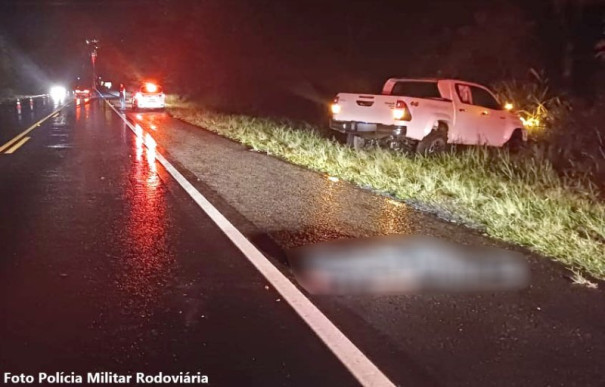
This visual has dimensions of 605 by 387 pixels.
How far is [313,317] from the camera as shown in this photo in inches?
205

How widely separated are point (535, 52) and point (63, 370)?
21.2 metres

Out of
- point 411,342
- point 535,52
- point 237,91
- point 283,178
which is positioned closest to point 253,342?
point 411,342

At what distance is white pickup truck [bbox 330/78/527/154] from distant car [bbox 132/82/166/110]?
21971 millimetres

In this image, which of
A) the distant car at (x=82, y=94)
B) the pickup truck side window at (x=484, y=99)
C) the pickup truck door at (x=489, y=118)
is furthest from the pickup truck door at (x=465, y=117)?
the distant car at (x=82, y=94)

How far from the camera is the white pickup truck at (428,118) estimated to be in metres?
13.6

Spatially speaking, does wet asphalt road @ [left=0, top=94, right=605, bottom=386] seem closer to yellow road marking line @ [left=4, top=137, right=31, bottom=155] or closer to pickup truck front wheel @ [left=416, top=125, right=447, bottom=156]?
pickup truck front wheel @ [left=416, top=125, right=447, bottom=156]

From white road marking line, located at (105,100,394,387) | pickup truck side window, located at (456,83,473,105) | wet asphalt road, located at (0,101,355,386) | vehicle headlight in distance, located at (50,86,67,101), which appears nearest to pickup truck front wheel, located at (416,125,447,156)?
pickup truck side window, located at (456,83,473,105)

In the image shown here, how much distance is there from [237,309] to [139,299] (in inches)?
34.2

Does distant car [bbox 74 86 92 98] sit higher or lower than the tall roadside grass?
lower

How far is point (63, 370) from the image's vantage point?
419 centimetres

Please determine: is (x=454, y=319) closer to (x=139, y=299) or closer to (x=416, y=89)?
(x=139, y=299)

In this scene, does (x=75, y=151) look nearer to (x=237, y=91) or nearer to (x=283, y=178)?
(x=283, y=178)

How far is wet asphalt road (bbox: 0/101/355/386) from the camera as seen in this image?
4.34m

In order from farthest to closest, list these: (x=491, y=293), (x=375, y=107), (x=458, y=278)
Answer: (x=375, y=107)
(x=458, y=278)
(x=491, y=293)
